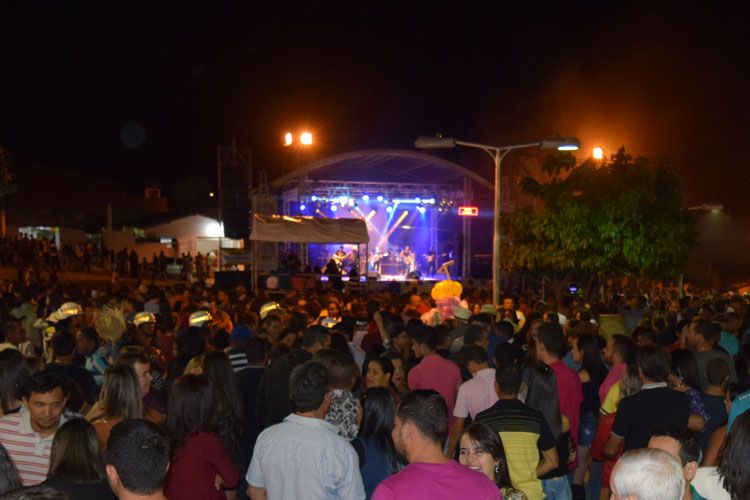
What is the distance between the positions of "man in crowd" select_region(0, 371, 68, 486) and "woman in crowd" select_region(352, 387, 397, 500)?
1.76 meters

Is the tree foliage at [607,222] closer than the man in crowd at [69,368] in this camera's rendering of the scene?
No

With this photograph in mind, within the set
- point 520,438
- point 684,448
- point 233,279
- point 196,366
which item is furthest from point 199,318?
point 233,279

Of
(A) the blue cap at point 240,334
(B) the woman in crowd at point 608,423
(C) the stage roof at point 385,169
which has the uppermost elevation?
(C) the stage roof at point 385,169

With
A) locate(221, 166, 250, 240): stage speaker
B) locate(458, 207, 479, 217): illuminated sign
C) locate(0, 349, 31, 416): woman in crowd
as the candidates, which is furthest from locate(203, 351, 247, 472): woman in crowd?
locate(458, 207, 479, 217): illuminated sign

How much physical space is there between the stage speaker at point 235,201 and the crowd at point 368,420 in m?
16.3

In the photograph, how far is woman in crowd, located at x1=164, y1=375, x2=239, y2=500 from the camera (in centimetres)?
405

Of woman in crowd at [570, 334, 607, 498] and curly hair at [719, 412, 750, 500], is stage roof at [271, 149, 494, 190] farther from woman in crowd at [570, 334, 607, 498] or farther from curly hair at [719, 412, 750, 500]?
curly hair at [719, 412, 750, 500]

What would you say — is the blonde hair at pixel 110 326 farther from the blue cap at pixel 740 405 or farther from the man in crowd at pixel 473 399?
the blue cap at pixel 740 405

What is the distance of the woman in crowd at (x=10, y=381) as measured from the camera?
15.8 feet

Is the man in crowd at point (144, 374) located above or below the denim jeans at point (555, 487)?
above

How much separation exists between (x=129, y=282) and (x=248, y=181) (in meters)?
6.15

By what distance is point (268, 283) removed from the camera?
2078 centimetres

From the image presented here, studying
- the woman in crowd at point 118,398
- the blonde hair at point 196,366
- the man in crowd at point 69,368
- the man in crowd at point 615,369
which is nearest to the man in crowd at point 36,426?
the woman in crowd at point 118,398

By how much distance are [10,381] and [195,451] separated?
1.68m
